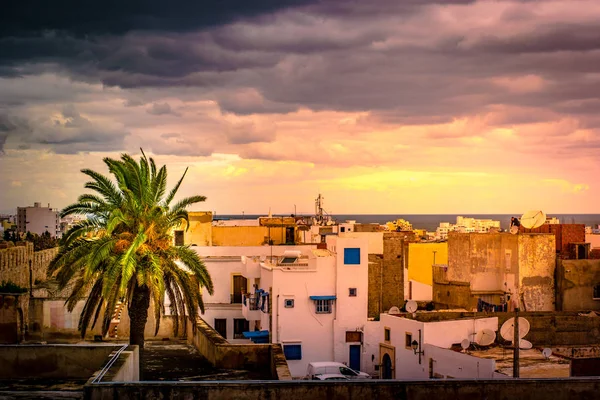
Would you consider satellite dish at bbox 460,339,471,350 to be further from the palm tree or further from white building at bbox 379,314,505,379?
the palm tree

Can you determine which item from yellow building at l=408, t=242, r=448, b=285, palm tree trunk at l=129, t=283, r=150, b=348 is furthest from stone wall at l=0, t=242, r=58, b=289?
yellow building at l=408, t=242, r=448, b=285

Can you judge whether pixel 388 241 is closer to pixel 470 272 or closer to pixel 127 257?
pixel 470 272

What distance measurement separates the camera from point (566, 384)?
1515 cm

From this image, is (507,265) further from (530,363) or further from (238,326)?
(530,363)

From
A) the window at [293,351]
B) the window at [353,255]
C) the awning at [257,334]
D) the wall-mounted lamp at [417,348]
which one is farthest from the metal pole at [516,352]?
the awning at [257,334]

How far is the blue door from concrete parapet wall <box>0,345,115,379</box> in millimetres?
23074

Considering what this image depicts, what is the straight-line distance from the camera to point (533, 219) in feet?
147

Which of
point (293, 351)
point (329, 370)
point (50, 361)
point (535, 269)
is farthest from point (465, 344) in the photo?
point (50, 361)

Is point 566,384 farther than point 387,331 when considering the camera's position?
No

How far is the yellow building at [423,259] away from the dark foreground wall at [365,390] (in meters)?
39.2

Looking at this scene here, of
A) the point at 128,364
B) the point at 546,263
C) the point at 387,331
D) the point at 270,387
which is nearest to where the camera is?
the point at 270,387

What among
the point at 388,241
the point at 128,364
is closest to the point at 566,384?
the point at 128,364

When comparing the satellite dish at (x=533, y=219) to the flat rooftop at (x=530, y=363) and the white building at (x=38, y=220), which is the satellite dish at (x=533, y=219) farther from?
the white building at (x=38, y=220)

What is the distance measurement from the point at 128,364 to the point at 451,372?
15048 mm
